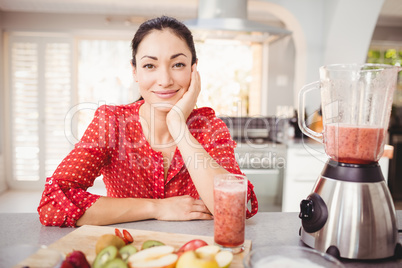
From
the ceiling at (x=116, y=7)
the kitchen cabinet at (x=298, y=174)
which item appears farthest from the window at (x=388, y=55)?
the kitchen cabinet at (x=298, y=174)

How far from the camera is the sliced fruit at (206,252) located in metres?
0.69

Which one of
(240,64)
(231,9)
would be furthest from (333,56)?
(240,64)

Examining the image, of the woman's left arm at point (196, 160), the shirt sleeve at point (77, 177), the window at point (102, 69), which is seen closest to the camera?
the shirt sleeve at point (77, 177)

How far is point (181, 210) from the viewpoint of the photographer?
108 cm

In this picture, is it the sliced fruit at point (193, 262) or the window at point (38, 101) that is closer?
the sliced fruit at point (193, 262)

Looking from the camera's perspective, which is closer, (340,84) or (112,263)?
(112,263)

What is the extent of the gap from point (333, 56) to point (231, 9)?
1.22 metres

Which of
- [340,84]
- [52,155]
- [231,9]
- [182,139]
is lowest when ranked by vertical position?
[52,155]

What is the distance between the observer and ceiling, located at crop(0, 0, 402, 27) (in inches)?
162

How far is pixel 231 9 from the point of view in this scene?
2.80m

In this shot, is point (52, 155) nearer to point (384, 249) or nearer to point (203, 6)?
point (203, 6)

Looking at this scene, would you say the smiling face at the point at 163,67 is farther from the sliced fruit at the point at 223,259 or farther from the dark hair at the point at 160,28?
the sliced fruit at the point at 223,259

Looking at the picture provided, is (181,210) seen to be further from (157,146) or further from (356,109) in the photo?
(356,109)

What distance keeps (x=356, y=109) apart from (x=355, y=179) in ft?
0.72
